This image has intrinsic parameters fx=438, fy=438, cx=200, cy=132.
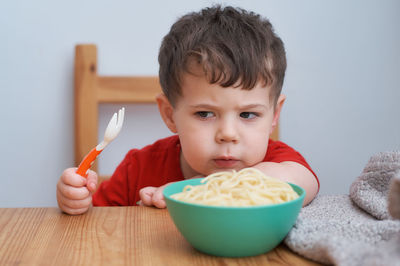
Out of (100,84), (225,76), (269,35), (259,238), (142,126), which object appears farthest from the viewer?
(142,126)

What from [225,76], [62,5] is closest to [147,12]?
[62,5]

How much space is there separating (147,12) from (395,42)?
1033 millimetres

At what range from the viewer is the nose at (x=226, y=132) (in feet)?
2.87

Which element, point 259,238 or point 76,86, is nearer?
point 259,238

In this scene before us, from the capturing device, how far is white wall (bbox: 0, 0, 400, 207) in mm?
1690

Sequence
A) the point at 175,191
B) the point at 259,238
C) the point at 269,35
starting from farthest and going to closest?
the point at 269,35 < the point at 175,191 < the point at 259,238

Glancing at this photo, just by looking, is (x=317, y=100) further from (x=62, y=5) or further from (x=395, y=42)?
(x=62, y=5)

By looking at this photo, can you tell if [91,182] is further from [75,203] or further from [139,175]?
[139,175]

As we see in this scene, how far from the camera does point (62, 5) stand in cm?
168

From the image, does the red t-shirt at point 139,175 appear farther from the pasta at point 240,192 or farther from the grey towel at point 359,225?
the pasta at point 240,192

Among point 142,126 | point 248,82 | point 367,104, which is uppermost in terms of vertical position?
point 248,82

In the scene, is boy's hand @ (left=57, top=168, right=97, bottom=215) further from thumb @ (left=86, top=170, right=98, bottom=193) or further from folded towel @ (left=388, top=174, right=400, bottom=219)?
folded towel @ (left=388, top=174, right=400, bottom=219)

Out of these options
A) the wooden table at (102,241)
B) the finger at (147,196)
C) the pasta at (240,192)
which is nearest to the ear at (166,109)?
the finger at (147,196)

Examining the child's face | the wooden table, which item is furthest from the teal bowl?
the child's face
